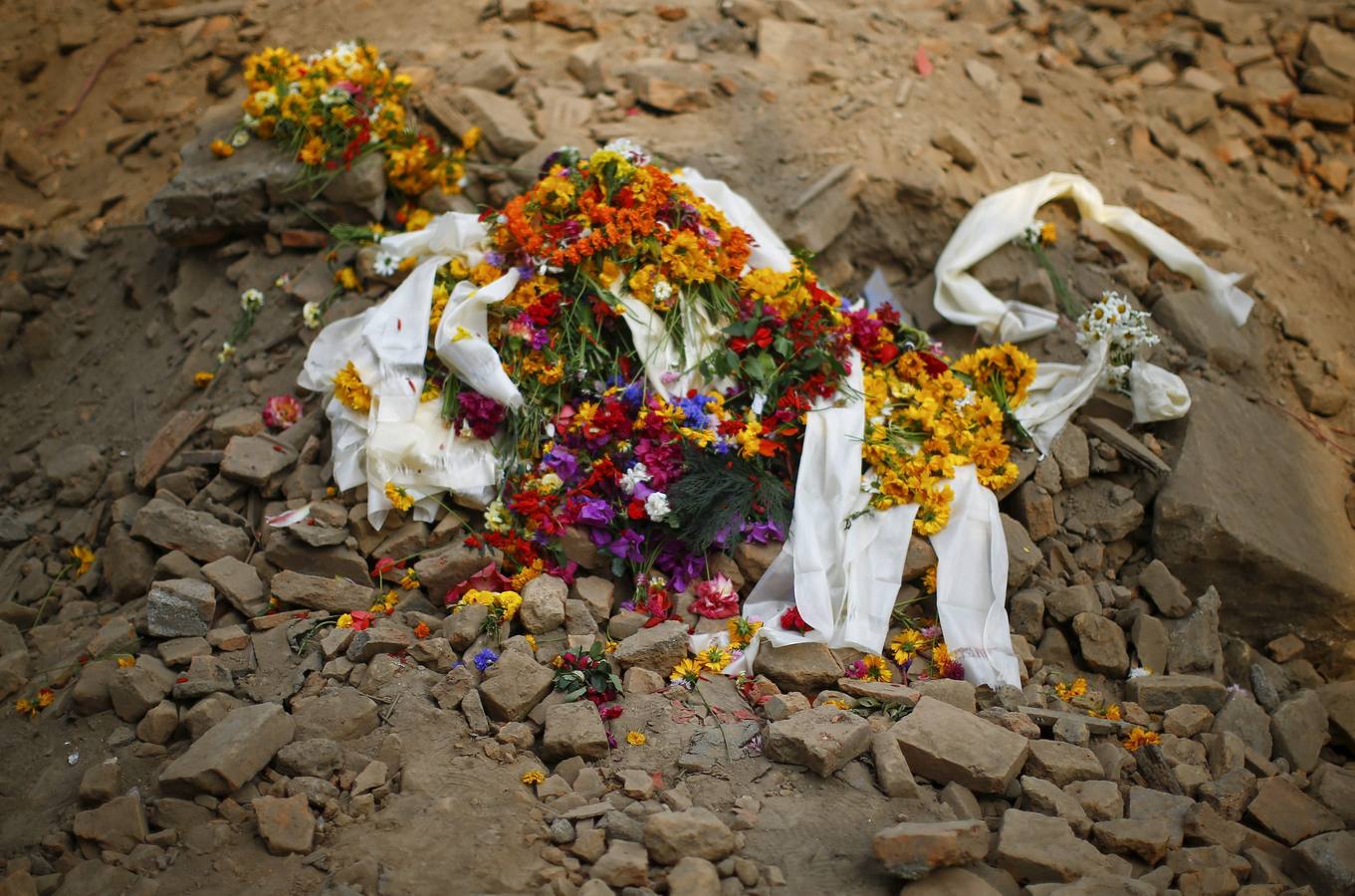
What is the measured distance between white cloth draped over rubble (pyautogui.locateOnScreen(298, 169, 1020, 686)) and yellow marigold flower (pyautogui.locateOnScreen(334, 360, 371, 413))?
4 cm

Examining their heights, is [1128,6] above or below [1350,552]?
above

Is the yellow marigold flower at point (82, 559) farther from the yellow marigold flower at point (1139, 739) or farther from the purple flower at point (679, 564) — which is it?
the yellow marigold flower at point (1139, 739)

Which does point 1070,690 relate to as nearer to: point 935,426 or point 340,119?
point 935,426

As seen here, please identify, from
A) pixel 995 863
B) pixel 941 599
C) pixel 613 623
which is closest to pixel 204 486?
pixel 613 623

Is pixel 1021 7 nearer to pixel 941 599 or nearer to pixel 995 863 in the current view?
pixel 941 599

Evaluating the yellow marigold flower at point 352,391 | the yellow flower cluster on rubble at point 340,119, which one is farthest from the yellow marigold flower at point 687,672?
the yellow flower cluster on rubble at point 340,119

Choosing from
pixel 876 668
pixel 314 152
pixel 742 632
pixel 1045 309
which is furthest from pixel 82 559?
pixel 1045 309

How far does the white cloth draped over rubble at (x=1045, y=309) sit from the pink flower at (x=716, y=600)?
1506mm

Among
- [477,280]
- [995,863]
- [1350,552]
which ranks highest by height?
Result: [477,280]

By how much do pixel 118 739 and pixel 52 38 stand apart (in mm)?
5579

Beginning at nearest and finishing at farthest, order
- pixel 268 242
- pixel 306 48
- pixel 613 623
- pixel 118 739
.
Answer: pixel 118 739 → pixel 613 623 → pixel 268 242 → pixel 306 48

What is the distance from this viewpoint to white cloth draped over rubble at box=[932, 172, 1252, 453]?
4590 millimetres

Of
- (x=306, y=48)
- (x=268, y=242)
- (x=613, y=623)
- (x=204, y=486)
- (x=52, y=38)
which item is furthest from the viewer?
(x=52, y=38)

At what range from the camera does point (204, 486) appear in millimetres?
4398
